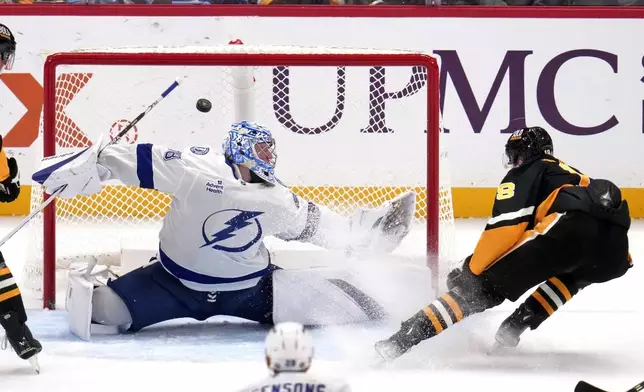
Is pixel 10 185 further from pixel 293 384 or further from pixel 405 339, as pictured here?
pixel 293 384

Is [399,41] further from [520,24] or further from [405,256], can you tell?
[405,256]

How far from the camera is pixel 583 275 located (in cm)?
373

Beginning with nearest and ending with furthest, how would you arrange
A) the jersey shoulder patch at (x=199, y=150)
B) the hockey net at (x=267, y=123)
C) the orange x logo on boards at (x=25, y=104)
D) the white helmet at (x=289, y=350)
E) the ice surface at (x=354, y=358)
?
the white helmet at (x=289, y=350)
the ice surface at (x=354, y=358)
the jersey shoulder patch at (x=199, y=150)
the hockey net at (x=267, y=123)
the orange x logo on boards at (x=25, y=104)

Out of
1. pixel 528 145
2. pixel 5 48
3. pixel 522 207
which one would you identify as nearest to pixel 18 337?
pixel 5 48

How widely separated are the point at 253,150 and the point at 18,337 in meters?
1.01

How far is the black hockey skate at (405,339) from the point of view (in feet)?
11.6

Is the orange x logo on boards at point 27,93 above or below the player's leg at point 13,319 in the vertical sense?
above

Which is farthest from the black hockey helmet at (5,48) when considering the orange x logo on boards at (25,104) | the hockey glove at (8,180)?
the orange x logo on boards at (25,104)

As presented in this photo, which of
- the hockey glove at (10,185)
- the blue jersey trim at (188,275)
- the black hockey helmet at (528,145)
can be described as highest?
the black hockey helmet at (528,145)

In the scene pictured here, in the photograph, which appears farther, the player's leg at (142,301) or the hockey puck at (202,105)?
the hockey puck at (202,105)

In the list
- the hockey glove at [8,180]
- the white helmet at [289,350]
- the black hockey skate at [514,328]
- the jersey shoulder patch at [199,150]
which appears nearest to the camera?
the white helmet at [289,350]

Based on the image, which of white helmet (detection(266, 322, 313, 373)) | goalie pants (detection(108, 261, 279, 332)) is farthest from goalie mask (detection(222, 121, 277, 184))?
white helmet (detection(266, 322, 313, 373))

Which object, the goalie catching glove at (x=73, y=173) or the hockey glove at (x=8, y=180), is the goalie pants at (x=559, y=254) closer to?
the goalie catching glove at (x=73, y=173)

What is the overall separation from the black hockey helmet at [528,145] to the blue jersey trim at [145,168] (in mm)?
1199
